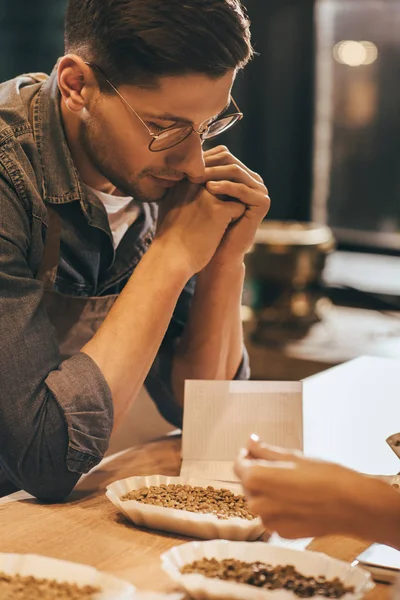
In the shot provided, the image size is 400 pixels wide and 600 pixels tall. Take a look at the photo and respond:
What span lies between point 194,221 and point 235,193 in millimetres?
93

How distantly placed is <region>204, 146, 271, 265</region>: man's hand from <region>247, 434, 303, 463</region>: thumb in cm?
69

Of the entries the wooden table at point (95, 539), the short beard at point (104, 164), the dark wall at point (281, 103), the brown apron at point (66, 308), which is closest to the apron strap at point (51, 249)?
the brown apron at point (66, 308)

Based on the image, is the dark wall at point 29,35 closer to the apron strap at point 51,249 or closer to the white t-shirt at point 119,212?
the white t-shirt at point 119,212

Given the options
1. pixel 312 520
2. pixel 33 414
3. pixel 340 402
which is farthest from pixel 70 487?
pixel 340 402

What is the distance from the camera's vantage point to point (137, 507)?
1267mm

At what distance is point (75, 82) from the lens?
1.54 metres

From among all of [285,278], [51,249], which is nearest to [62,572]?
[51,249]

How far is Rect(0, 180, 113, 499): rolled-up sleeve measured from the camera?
137 cm

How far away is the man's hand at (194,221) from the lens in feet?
5.34

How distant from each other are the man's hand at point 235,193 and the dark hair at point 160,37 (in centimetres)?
21

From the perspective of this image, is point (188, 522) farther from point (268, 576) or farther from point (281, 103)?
point (281, 103)

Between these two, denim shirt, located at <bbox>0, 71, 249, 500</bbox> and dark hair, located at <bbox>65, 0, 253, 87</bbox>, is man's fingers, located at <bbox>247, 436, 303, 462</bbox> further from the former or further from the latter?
dark hair, located at <bbox>65, 0, 253, 87</bbox>

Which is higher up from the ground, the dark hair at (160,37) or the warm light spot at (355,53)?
the warm light spot at (355,53)

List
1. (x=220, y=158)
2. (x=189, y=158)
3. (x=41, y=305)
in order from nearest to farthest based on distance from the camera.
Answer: (x=41, y=305) → (x=189, y=158) → (x=220, y=158)
